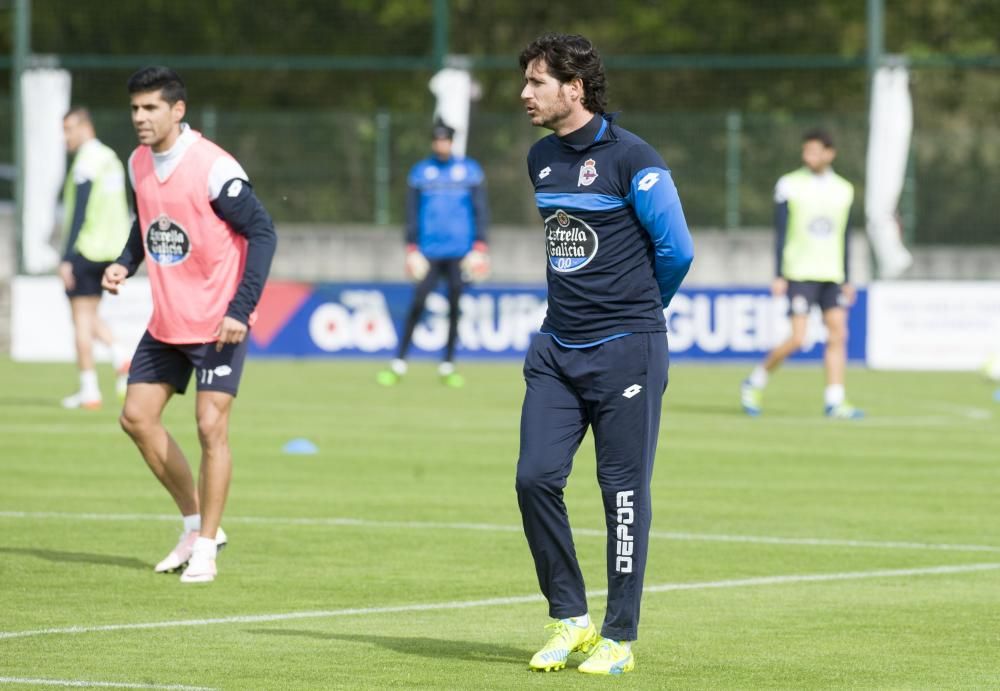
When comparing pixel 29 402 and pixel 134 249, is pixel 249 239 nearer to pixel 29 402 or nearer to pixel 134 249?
pixel 134 249

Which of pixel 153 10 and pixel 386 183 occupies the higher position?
pixel 153 10

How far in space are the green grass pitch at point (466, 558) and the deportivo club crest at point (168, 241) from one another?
1434 mm

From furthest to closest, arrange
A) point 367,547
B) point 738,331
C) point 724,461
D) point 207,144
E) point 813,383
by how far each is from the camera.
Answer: point 738,331, point 813,383, point 724,461, point 367,547, point 207,144

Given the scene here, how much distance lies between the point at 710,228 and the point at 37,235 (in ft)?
28.8

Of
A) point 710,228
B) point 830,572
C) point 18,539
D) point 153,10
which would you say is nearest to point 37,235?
point 710,228

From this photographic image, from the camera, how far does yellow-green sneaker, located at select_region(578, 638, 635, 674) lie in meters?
7.43

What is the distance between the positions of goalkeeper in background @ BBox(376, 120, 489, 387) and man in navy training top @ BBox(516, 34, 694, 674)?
14.1m

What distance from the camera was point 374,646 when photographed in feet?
26.1

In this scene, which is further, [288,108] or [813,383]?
[288,108]

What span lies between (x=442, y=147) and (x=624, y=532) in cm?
1423

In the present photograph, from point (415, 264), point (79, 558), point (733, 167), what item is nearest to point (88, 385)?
point (415, 264)

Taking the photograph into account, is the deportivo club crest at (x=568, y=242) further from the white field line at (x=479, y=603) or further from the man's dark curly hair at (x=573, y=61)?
the white field line at (x=479, y=603)

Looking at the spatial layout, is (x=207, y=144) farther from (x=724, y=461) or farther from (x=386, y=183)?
(x=386, y=183)

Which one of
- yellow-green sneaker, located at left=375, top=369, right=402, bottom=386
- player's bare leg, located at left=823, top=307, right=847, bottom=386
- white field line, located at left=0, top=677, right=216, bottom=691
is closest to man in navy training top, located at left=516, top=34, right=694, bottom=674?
white field line, located at left=0, top=677, right=216, bottom=691
